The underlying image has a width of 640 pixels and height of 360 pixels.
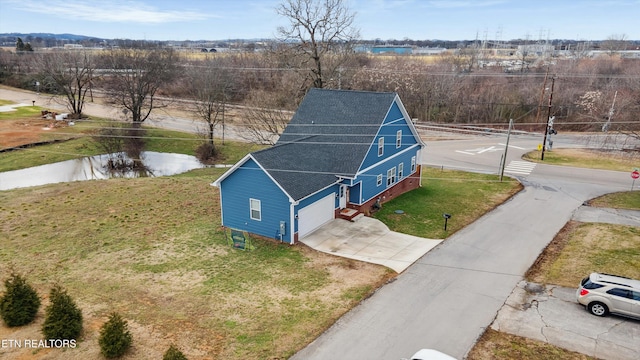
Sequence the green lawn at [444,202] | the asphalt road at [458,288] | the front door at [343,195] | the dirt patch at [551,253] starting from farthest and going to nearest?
the front door at [343,195] < the green lawn at [444,202] < the dirt patch at [551,253] < the asphalt road at [458,288]

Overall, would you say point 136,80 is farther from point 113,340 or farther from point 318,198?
point 113,340

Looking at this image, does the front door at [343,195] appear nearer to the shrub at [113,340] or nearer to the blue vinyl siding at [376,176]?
the blue vinyl siding at [376,176]

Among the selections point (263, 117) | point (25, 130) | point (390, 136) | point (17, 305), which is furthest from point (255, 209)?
point (25, 130)

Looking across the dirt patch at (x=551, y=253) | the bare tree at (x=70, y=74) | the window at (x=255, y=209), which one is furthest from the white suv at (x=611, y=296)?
the bare tree at (x=70, y=74)

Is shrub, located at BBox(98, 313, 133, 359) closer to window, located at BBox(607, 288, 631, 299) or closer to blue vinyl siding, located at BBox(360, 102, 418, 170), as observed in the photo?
blue vinyl siding, located at BBox(360, 102, 418, 170)

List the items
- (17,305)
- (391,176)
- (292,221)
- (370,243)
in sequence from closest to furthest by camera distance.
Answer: (17,305), (292,221), (370,243), (391,176)

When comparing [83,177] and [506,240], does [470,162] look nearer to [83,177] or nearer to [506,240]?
[506,240]
